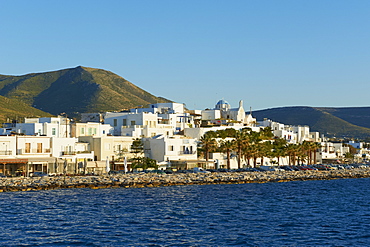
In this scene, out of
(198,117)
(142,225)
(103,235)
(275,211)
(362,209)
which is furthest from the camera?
(198,117)

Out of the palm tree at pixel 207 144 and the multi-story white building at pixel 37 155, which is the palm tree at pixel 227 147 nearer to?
the palm tree at pixel 207 144

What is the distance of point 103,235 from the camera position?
3619 centimetres

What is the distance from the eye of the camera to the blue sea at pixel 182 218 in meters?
34.9

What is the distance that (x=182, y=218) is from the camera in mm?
44250

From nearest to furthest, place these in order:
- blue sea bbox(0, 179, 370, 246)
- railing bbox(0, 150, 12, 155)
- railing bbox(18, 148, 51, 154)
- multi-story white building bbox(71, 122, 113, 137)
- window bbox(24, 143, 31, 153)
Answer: blue sea bbox(0, 179, 370, 246) → railing bbox(0, 150, 12, 155) → railing bbox(18, 148, 51, 154) → window bbox(24, 143, 31, 153) → multi-story white building bbox(71, 122, 113, 137)

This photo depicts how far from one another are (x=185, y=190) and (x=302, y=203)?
55.3 feet

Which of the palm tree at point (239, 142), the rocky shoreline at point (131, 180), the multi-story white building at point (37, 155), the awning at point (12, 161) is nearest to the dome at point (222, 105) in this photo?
the palm tree at point (239, 142)

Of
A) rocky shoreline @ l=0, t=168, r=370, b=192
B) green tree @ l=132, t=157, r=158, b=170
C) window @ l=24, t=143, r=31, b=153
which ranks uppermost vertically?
window @ l=24, t=143, r=31, b=153

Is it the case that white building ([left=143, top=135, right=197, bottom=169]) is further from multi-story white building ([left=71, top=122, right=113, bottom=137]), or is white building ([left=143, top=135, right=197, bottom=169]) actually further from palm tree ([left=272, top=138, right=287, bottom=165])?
palm tree ([left=272, top=138, right=287, bottom=165])

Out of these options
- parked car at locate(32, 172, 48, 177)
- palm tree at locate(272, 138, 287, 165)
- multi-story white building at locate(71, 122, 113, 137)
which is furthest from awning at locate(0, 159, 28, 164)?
Answer: palm tree at locate(272, 138, 287, 165)

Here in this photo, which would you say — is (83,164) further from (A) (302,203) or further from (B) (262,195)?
(A) (302,203)

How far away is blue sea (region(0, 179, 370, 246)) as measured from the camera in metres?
34.9

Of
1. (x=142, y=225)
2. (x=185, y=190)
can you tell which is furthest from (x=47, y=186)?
(x=142, y=225)

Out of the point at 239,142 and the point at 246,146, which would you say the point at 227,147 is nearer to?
the point at 239,142
